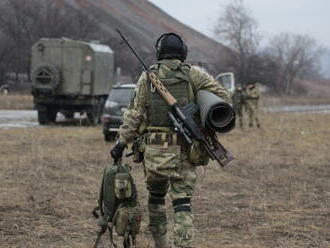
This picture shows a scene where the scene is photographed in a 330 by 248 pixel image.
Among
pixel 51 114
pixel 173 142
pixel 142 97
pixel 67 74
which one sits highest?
pixel 67 74

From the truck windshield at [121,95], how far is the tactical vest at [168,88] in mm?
11040

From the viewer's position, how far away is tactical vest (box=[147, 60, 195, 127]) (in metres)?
5.19

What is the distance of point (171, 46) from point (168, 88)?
35 centimetres

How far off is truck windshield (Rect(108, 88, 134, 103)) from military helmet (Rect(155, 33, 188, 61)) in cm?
1097

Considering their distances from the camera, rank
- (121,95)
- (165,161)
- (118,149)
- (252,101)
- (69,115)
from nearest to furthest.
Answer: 1. (165,161)
2. (118,149)
3. (121,95)
4. (252,101)
5. (69,115)

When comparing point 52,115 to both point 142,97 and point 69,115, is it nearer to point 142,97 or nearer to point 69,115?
point 69,115

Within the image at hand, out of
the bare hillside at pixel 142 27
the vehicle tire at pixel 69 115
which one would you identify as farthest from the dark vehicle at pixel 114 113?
the bare hillside at pixel 142 27

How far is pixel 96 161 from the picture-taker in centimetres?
1203

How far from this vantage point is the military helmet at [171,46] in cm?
528

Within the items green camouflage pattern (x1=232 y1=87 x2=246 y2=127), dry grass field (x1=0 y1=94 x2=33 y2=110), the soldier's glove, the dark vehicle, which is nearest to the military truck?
green camouflage pattern (x1=232 y1=87 x2=246 y2=127)

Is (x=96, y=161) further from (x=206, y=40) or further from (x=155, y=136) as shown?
(x=206, y=40)

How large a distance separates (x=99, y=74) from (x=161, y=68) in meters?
17.8

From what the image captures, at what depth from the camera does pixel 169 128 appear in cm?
521

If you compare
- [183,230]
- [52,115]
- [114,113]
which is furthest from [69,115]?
[183,230]
